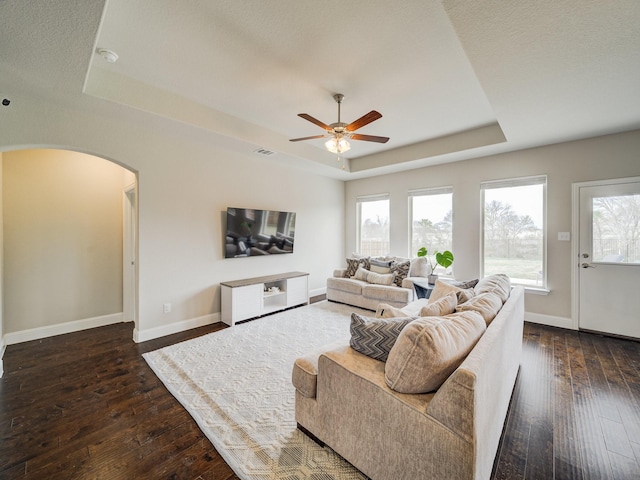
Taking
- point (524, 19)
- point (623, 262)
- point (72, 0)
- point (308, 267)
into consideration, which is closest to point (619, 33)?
point (524, 19)

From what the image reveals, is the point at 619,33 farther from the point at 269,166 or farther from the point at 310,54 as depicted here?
the point at 269,166

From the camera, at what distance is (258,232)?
15.2 feet

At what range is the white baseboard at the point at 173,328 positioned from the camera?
3.41m

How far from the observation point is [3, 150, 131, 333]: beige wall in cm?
336

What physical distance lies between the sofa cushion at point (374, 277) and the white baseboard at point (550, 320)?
7.07 ft

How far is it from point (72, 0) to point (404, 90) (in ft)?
9.24

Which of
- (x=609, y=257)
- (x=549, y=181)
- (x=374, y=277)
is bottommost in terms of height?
(x=374, y=277)

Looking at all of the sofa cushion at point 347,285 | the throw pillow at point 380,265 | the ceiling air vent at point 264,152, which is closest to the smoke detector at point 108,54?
the ceiling air vent at point 264,152

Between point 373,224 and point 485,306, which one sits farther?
point 373,224

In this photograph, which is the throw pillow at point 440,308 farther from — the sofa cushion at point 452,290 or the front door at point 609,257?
the front door at point 609,257

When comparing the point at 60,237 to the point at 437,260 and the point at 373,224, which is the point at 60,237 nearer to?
the point at 373,224

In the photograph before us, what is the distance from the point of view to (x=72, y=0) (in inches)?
60.9

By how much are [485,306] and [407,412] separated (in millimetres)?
1051

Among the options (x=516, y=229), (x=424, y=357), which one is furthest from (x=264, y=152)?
(x=516, y=229)
